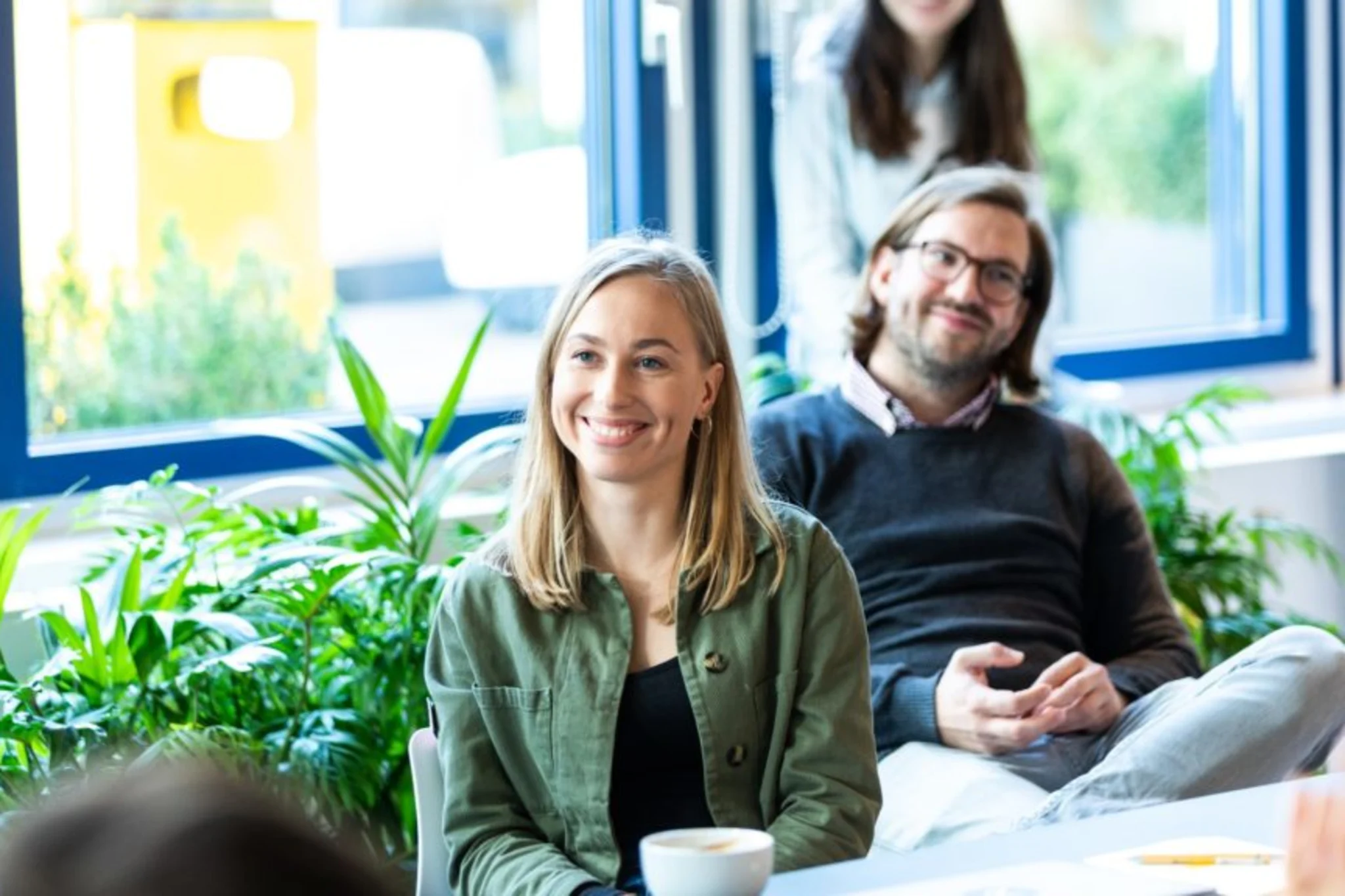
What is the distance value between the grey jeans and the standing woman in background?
0.96 m

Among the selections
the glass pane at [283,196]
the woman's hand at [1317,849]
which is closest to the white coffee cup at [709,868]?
the woman's hand at [1317,849]

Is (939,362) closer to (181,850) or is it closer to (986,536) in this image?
(986,536)

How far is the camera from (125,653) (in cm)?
257

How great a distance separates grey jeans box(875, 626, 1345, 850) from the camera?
2.52 m

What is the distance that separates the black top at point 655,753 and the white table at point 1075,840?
0.45 meters

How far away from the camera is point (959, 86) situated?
11.6ft

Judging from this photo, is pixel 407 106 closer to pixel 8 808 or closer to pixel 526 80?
pixel 526 80

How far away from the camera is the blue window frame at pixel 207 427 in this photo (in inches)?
126

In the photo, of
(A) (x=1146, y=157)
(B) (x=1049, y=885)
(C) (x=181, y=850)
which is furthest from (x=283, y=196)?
(C) (x=181, y=850)

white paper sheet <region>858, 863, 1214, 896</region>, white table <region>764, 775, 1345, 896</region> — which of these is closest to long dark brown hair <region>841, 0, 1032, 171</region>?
white table <region>764, 775, 1345, 896</region>

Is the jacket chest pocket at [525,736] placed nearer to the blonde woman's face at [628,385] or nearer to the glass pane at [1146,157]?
the blonde woman's face at [628,385]

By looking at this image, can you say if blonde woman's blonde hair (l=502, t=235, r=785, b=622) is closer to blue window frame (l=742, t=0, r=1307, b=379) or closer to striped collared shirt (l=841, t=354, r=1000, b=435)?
striped collared shirt (l=841, t=354, r=1000, b=435)

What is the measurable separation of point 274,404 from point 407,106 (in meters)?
0.58

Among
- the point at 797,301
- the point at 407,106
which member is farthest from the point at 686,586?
the point at 407,106
